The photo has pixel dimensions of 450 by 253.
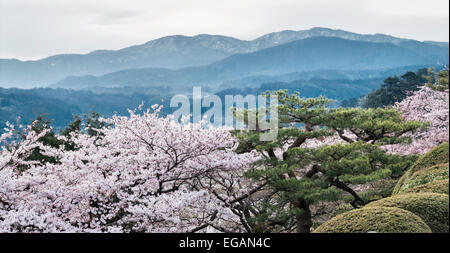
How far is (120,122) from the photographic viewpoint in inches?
311

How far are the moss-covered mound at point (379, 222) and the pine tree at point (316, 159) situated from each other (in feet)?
13.6

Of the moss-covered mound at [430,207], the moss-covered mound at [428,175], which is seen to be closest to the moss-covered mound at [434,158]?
the moss-covered mound at [428,175]

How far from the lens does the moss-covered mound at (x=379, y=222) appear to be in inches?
131

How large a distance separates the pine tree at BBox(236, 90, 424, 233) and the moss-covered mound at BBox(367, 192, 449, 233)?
3.92 metres

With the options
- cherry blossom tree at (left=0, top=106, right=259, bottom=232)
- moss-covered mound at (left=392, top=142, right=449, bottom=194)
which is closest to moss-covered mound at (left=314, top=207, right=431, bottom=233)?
moss-covered mound at (left=392, top=142, right=449, bottom=194)

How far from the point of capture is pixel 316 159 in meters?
8.52

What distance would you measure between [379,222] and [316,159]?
5157mm

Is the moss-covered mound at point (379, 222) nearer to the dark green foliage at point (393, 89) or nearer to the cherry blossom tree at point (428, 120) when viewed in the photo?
the cherry blossom tree at point (428, 120)

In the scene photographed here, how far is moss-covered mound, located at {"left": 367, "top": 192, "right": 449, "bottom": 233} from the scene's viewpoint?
3662 mm

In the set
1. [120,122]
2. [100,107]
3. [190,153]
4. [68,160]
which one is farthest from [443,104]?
[100,107]

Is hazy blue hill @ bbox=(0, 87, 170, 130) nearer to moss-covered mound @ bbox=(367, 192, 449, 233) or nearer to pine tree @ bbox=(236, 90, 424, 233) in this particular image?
pine tree @ bbox=(236, 90, 424, 233)

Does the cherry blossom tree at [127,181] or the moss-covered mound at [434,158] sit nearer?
the moss-covered mound at [434,158]

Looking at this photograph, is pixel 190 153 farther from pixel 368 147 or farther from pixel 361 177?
pixel 368 147

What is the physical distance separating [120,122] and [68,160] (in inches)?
45.8
